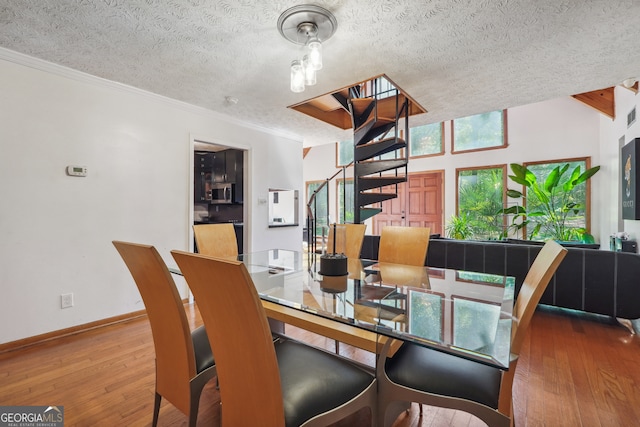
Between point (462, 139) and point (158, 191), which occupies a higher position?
point (462, 139)

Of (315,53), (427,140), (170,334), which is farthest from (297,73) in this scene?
(427,140)

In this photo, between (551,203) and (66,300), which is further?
(551,203)

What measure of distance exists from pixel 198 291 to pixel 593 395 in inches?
88.1

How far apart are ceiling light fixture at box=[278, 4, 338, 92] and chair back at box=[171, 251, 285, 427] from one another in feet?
5.05

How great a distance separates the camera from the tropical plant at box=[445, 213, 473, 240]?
5.73 metres

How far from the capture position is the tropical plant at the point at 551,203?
4755mm

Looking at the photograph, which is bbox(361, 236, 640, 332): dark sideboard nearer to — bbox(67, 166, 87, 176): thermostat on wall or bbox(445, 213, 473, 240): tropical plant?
bbox(445, 213, 473, 240): tropical plant

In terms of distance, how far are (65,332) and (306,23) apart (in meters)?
3.11

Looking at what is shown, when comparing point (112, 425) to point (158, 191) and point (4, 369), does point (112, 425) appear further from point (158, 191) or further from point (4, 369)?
point (158, 191)

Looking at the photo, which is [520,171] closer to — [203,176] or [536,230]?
[536,230]

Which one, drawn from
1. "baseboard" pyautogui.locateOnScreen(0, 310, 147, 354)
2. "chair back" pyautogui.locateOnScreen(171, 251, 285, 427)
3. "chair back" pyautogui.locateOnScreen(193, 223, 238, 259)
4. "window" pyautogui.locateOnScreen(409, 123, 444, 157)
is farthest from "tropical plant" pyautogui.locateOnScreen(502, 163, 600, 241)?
"baseboard" pyautogui.locateOnScreen(0, 310, 147, 354)

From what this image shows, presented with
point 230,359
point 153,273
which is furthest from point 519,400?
point 153,273

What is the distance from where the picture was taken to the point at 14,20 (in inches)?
73.5

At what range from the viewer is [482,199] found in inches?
236
